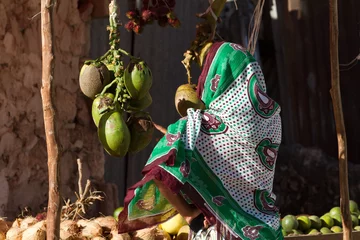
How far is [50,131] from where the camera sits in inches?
→ 95.6

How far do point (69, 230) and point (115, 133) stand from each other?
0.67 m

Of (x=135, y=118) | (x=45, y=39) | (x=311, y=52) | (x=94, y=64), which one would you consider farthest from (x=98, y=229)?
(x=311, y=52)

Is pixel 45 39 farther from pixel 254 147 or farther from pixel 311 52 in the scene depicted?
pixel 311 52

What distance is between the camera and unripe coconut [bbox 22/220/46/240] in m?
3.11

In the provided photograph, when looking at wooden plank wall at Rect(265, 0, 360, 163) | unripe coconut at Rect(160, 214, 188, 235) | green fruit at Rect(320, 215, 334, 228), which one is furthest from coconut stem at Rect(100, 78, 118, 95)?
wooden plank wall at Rect(265, 0, 360, 163)

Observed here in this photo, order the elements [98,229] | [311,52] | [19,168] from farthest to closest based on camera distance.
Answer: [311,52], [19,168], [98,229]

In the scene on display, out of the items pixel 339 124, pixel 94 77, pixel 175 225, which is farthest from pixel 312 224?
pixel 94 77

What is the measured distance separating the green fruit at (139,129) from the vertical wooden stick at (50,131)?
0.49 meters

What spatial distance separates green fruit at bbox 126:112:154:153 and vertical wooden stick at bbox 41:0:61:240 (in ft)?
1.61

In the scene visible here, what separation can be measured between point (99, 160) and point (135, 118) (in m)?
1.68

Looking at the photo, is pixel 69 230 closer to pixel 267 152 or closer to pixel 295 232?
pixel 267 152

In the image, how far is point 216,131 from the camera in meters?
2.54

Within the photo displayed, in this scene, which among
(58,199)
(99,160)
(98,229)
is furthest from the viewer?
(99,160)

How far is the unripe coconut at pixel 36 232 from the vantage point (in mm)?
3113
